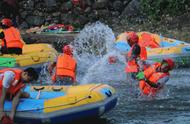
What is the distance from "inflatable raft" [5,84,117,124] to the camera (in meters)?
10.6

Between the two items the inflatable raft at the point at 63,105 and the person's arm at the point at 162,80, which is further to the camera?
the person's arm at the point at 162,80

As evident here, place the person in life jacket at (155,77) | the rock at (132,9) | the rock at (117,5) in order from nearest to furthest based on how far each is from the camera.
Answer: the person in life jacket at (155,77)
the rock at (132,9)
the rock at (117,5)

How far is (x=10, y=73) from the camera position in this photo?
10.5 metres

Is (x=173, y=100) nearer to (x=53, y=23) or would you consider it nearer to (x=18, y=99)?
(x=18, y=99)

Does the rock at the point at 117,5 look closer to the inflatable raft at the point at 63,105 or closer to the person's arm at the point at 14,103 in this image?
the inflatable raft at the point at 63,105

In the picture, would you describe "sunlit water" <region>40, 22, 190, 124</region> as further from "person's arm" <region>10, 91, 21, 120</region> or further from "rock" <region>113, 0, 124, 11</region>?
"rock" <region>113, 0, 124, 11</region>

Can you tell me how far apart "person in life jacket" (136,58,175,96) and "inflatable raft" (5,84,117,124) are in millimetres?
2004

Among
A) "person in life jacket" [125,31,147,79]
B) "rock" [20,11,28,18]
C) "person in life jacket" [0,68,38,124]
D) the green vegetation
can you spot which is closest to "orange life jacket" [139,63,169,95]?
"person in life jacket" [125,31,147,79]

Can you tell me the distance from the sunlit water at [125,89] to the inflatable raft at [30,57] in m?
1.05

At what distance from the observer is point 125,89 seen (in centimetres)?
1487

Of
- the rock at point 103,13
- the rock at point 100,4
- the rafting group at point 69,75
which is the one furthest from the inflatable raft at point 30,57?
the rock at point 100,4

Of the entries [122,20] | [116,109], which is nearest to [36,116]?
[116,109]

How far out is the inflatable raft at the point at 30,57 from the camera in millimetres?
15914

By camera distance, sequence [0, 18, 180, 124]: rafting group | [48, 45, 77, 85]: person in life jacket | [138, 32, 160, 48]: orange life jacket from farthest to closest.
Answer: [138, 32, 160, 48]: orange life jacket
[48, 45, 77, 85]: person in life jacket
[0, 18, 180, 124]: rafting group
